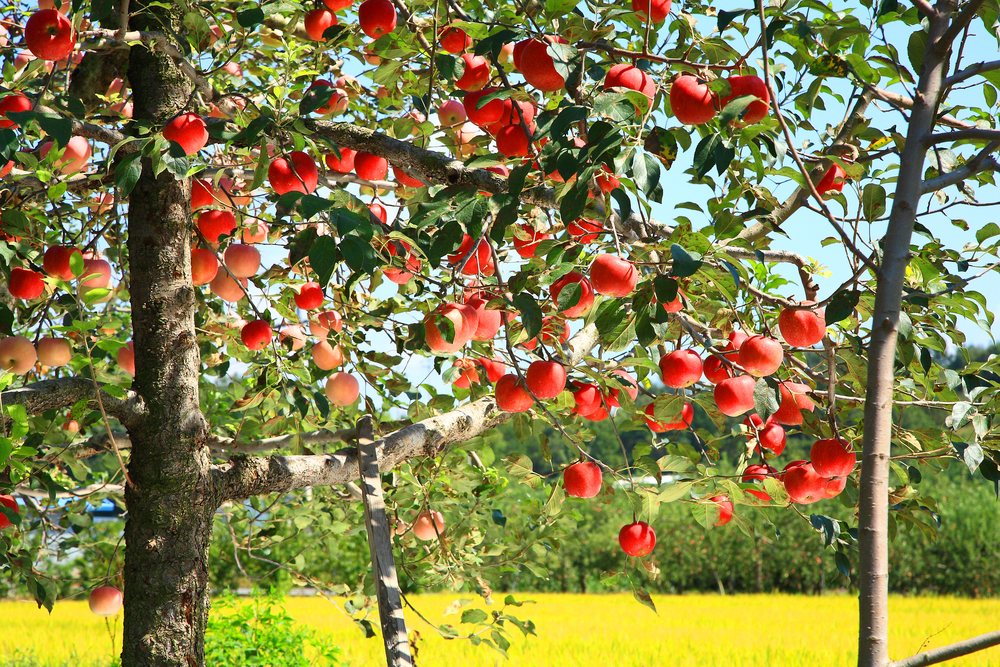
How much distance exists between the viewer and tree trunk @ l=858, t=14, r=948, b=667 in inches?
40.5

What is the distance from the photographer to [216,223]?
208 cm

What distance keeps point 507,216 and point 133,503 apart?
53.5 inches

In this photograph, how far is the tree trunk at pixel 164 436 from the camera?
69.2 inches

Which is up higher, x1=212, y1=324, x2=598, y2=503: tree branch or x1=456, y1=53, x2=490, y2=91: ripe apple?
x1=456, y1=53, x2=490, y2=91: ripe apple

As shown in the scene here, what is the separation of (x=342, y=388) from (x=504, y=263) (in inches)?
26.6

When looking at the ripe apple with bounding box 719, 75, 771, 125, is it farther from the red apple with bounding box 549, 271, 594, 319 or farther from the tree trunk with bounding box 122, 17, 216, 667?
the tree trunk with bounding box 122, 17, 216, 667

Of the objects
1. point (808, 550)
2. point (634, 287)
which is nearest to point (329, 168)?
point (634, 287)

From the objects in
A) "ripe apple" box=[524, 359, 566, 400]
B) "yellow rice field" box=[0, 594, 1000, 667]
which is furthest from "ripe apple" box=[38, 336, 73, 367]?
"yellow rice field" box=[0, 594, 1000, 667]

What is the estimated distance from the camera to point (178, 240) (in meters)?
1.97

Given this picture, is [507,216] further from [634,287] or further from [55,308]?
[55,308]

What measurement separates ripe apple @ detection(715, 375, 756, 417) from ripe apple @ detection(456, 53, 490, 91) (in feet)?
3.07

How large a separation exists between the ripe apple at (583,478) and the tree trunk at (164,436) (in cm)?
98

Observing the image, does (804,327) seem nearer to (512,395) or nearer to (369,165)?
(512,395)

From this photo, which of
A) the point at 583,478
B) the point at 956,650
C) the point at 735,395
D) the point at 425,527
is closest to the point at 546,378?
the point at 583,478
